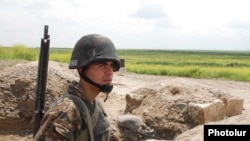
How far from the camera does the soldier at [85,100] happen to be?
7.18 feet

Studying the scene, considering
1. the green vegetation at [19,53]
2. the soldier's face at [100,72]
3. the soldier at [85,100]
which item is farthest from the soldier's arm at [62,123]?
the green vegetation at [19,53]

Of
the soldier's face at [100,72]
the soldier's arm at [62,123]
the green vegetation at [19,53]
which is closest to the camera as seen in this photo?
the soldier's arm at [62,123]

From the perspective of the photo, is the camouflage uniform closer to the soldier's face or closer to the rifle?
the soldier's face

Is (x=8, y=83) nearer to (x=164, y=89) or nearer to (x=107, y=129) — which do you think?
(x=164, y=89)

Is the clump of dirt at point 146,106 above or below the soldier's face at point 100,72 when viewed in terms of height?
below

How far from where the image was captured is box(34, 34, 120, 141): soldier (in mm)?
2189

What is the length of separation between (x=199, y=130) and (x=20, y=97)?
410cm

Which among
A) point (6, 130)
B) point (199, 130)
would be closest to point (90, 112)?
point (199, 130)

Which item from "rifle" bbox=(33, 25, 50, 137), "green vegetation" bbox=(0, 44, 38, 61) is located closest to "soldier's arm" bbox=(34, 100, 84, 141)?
"rifle" bbox=(33, 25, 50, 137)

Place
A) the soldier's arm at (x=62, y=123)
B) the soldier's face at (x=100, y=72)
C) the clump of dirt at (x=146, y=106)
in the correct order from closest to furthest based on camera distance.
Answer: the soldier's arm at (x=62, y=123) < the soldier's face at (x=100, y=72) < the clump of dirt at (x=146, y=106)

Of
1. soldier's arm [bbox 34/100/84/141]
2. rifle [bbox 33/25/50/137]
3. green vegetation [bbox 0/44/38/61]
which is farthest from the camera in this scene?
green vegetation [bbox 0/44/38/61]

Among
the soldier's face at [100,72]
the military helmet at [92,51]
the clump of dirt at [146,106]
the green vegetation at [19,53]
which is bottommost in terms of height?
the clump of dirt at [146,106]

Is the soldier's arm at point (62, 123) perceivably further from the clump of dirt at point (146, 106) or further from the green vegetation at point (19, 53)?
the green vegetation at point (19, 53)

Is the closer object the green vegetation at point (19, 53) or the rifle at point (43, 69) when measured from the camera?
the rifle at point (43, 69)
